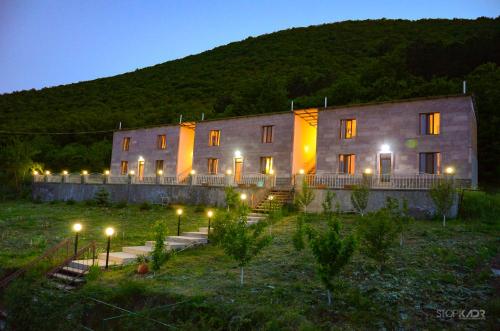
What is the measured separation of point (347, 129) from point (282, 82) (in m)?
35.7

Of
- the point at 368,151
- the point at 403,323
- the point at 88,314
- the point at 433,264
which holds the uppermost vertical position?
the point at 368,151

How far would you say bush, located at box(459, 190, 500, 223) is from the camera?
17.4 meters

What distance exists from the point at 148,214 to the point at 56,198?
14684mm

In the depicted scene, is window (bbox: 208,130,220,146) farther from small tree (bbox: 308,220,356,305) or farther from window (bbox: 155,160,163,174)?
small tree (bbox: 308,220,356,305)

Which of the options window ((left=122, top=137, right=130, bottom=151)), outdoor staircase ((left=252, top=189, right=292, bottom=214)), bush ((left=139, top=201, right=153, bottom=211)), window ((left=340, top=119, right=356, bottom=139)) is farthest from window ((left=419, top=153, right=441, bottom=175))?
window ((left=122, top=137, right=130, bottom=151))

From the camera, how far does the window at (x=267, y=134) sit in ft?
92.2

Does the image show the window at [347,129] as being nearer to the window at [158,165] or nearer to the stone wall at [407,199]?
the stone wall at [407,199]

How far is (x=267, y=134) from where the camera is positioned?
1115 inches

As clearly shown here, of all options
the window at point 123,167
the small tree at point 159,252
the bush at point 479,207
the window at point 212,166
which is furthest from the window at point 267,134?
the small tree at point 159,252

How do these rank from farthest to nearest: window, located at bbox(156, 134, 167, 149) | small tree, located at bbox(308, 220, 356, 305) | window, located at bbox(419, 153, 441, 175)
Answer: window, located at bbox(156, 134, 167, 149)
window, located at bbox(419, 153, 441, 175)
small tree, located at bbox(308, 220, 356, 305)

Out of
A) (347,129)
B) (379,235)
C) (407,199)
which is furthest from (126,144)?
(379,235)

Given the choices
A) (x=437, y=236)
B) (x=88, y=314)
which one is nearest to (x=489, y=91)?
(x=437, y=236)

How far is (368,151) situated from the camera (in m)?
24.0

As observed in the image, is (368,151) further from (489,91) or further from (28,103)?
(28,103)
